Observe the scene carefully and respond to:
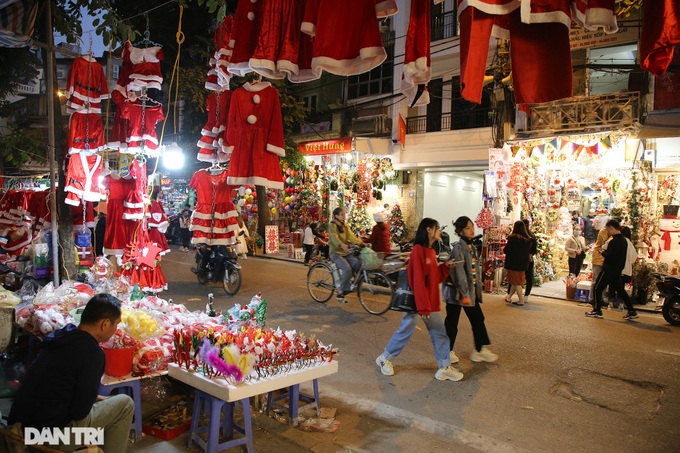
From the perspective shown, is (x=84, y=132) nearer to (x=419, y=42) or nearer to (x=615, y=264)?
(x=419, y=42)

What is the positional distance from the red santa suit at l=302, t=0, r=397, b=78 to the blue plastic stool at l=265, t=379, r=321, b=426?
9.87 feet

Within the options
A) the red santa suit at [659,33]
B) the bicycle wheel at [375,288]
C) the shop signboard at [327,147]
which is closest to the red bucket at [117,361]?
the red santa suit at [659,33]

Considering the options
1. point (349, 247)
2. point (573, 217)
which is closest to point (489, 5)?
point (349, 247)

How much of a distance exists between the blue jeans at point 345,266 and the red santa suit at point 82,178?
479cm

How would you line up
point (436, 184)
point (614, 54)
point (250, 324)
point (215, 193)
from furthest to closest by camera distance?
1. point (436, 184)
2. point (614, 54)
3. point (215, 193)
4. point (250, 324)

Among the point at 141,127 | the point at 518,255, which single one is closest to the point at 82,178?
the point at 141,127

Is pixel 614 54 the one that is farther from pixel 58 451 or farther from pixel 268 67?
pixel 58 451

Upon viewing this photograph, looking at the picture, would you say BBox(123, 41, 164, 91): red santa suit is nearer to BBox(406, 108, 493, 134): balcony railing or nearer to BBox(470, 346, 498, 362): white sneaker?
BBox(470, 346, 498, 362): white sneaker

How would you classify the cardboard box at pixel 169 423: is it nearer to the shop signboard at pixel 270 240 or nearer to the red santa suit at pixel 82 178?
the red santa suit at pixel 82 178

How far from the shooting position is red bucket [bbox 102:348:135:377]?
13.6ft

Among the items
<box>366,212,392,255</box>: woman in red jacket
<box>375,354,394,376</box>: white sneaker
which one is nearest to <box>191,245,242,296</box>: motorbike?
<box>366,212,392,255</box>: woman in red jacket

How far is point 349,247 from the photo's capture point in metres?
9.94

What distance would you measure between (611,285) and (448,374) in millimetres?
5611

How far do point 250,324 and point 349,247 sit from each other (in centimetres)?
497
